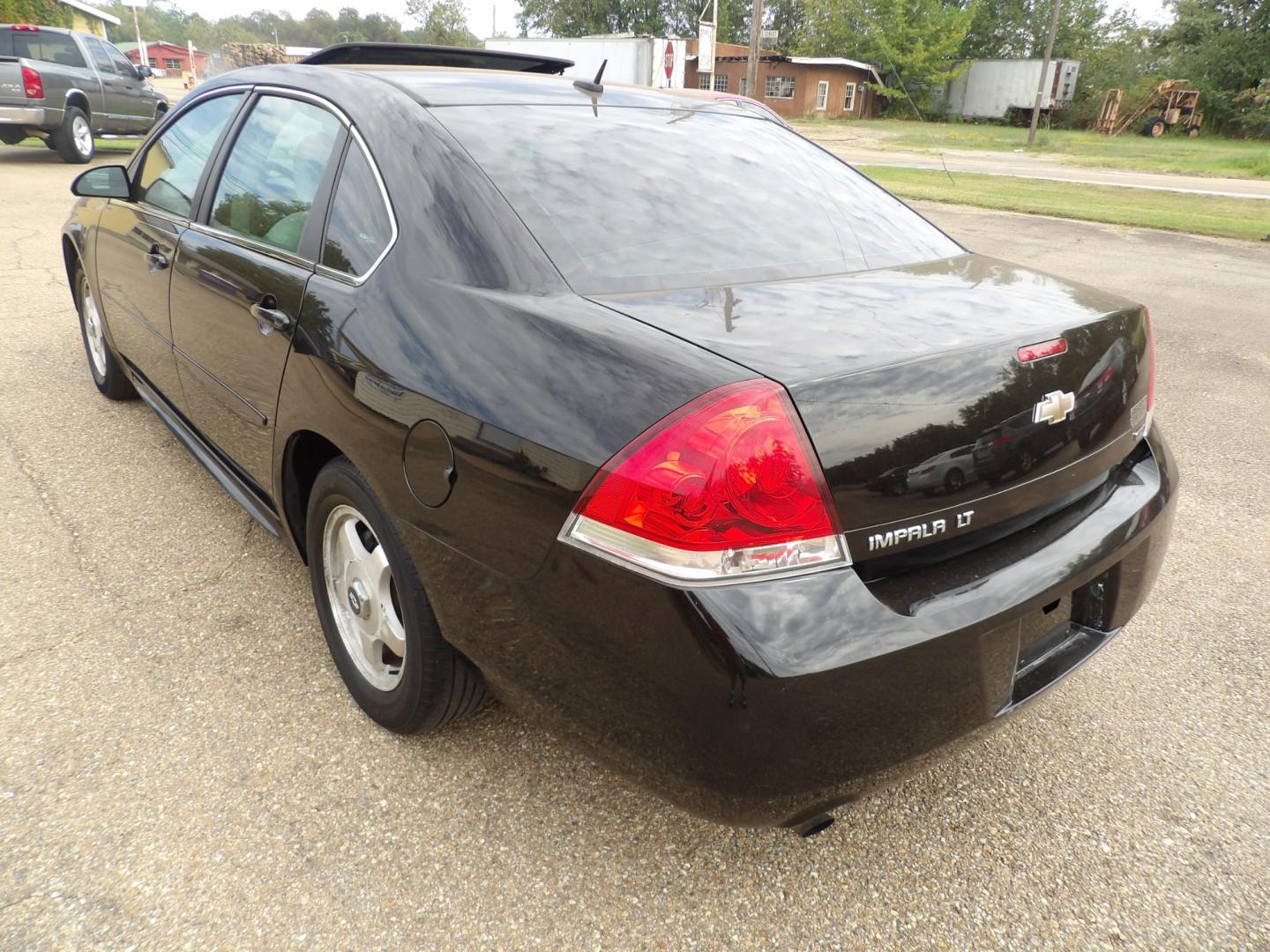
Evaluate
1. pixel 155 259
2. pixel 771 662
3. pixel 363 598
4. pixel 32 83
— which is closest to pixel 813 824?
pixel 771 662

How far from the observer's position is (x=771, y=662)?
4.76 ft

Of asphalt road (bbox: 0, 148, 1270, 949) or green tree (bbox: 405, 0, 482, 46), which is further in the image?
green tree (bbox: 405, 0, 482, 46)

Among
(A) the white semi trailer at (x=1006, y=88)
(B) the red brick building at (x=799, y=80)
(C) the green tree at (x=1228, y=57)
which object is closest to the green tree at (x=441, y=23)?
(B) the red brick building at (x=799, y=80)

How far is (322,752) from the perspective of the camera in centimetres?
226

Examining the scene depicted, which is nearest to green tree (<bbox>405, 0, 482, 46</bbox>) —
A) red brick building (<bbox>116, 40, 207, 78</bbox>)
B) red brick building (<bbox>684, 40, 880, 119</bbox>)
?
red brick building (<bbox>116, 40, 207, 78</bbox>)

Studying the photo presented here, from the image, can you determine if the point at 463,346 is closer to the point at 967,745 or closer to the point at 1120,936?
the point at 967,745

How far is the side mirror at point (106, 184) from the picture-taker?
3.55 metres

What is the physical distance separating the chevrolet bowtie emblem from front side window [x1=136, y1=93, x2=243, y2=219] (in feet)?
8.71

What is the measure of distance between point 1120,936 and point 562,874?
1.13 meters

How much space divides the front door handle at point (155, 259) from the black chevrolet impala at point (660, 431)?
1.63 feet

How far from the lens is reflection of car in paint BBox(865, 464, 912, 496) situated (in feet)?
5.09

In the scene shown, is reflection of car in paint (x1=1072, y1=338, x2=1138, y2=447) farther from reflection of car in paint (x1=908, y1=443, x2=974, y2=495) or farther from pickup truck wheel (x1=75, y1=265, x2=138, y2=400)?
pickup truck wheel (x1=75, y1=265, x2=138, y2=400)

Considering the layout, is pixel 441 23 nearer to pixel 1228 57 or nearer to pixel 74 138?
pixel 1228 57

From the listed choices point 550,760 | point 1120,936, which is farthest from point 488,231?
point 1120,936
